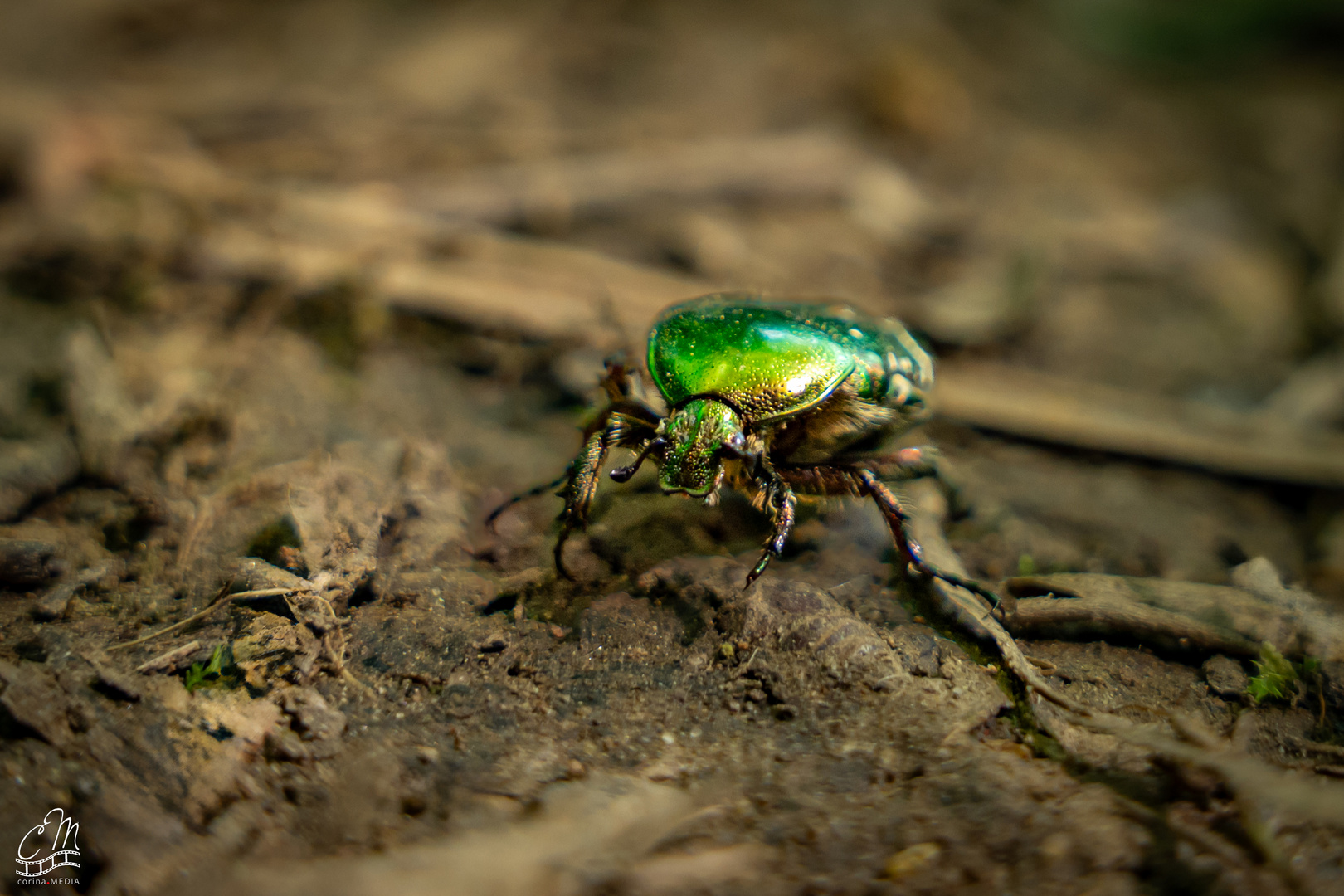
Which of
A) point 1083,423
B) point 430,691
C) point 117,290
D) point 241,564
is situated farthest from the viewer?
point 117,290

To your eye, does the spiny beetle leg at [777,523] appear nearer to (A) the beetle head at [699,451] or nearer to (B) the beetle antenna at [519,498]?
(A) the beetle head at [699,451]

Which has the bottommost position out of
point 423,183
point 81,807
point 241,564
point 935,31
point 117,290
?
point 81,807

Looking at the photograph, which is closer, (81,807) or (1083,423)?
(81,807)

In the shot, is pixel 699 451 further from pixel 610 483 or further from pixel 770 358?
pixel 610 483

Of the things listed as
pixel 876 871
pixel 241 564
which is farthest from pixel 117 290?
pixel 876 871

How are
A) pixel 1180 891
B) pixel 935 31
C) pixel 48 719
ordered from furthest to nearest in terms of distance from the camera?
pixel 935 31 → pixel 48 719 → pixel 1180 891

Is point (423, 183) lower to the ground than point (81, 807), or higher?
higher

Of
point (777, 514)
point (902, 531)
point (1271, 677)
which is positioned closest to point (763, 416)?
point (777, 514)

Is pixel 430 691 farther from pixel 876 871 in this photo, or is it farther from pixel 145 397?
pixel 145 397
